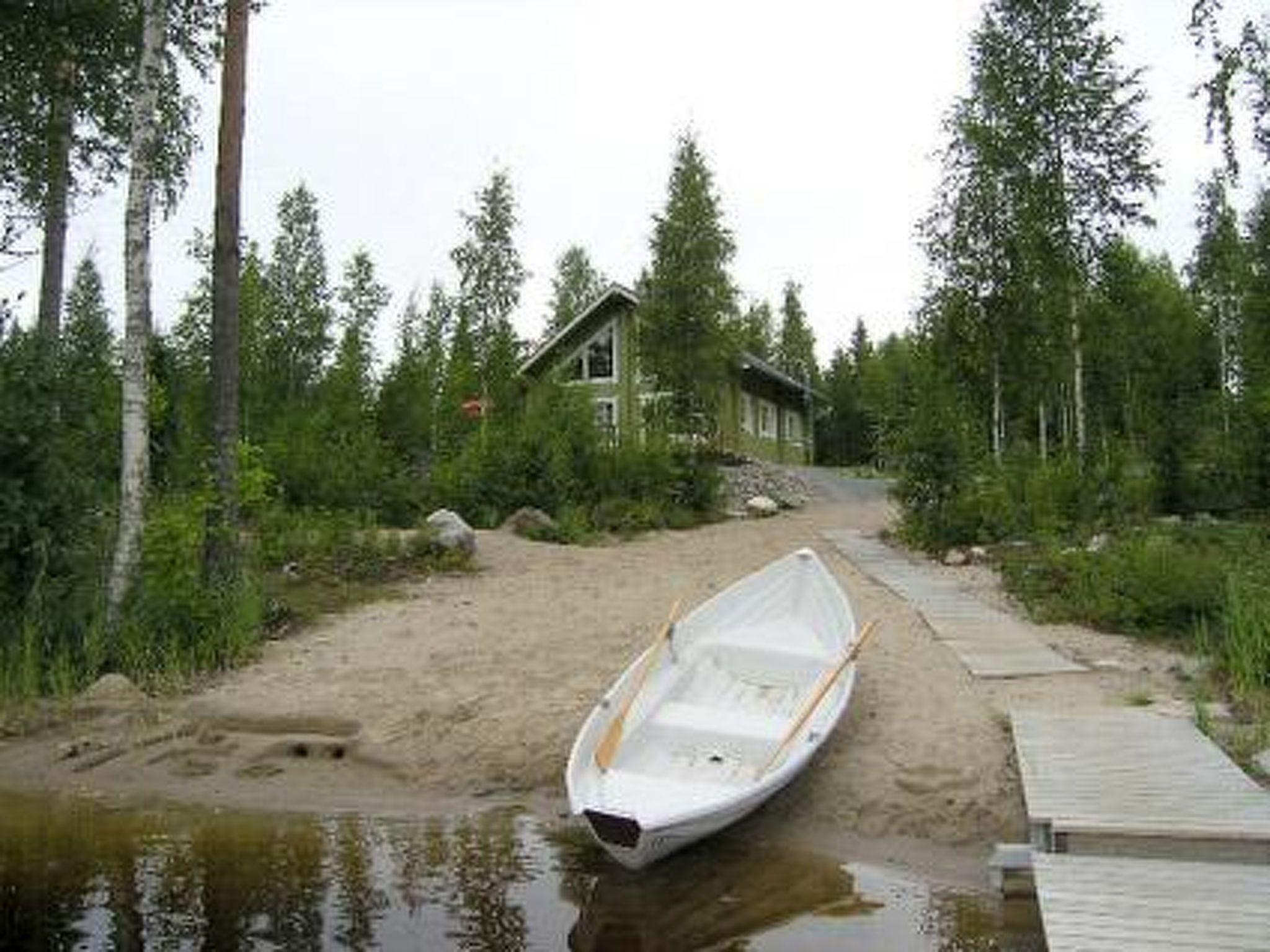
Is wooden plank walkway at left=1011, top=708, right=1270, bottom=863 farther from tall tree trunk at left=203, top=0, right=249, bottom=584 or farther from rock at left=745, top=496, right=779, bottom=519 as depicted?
rock at left=745, top=496, right=779, bottom=519

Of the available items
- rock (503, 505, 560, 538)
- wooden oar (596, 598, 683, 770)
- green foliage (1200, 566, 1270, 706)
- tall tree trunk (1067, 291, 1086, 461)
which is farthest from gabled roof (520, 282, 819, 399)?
wooden oar (596, 598, 683, 770)

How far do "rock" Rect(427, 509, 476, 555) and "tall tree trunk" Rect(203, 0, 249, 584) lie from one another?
422 cm

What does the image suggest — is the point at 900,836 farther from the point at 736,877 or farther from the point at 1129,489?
the point at 1129,489

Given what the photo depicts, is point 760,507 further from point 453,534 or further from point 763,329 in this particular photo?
point 763,329

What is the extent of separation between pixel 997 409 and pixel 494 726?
1898cm

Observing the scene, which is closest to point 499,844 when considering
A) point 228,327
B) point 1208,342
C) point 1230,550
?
point 228,327

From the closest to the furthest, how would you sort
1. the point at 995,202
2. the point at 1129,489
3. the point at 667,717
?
the point at 667,717, the point at 1129,489, the point at 995,202

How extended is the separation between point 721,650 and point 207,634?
4.56 meters

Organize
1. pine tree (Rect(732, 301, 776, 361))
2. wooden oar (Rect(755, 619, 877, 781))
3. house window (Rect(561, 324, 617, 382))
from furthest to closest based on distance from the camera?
1. pine tree (Rect(732, 301, 776, 361))
2. house window (Rect(561, 324, 617, 382))
3. wooden oar (Rect(755, 619, 877, 781))

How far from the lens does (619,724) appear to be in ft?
23.8

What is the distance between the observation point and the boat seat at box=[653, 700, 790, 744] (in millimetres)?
7395

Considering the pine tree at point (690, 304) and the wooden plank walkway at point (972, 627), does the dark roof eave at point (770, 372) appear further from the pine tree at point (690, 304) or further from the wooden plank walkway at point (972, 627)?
the wooden plank walkway at point (972, 627)

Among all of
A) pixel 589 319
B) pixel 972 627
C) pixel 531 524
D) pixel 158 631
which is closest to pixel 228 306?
pixel 158 631

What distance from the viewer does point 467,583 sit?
1449 cm
